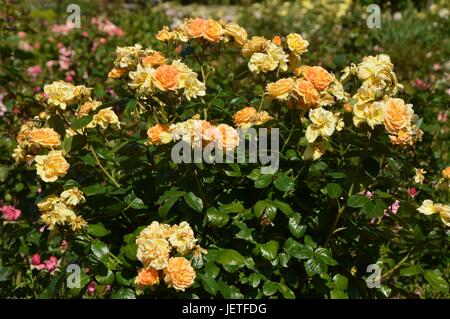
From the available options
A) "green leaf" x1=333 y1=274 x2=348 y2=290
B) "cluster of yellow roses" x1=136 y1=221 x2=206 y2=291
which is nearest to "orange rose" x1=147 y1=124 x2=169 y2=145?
"cluster of yellow roses" x1=136 y1=221 x2=206 y2=291

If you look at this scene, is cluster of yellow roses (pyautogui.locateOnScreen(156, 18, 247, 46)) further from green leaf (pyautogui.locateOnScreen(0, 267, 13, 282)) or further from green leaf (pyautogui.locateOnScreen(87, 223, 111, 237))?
green leaf (pyautogui.locateOnScreen(0, 267, 13, 282))

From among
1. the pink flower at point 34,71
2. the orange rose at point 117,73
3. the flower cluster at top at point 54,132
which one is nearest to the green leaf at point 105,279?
the flower cluster at top at point 54,132

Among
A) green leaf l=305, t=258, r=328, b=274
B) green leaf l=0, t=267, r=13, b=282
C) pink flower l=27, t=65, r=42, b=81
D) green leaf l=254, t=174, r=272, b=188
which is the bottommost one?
pink flower l=27, t=65, r=42, b=81

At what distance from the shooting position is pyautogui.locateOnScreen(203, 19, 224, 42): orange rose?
7.64 ft

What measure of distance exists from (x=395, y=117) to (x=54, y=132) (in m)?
1.06

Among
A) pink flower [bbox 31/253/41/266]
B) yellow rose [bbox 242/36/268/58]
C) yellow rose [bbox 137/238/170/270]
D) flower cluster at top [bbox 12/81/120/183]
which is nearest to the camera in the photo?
yellow rose [bbox 137/238/170/270]

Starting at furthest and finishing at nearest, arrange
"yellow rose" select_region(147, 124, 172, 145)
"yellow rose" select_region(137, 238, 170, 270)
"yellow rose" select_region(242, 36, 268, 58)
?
"yellow rose" select_region(242, 36, 268, 58)
"yellow rose" select_region(147, 124, 172, 145)
"yellow rose" select_region(137, 238, 170, 270)

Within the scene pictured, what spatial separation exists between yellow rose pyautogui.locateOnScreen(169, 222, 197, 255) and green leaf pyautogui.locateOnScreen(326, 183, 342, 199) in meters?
0.47

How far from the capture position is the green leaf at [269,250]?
218 centimetres

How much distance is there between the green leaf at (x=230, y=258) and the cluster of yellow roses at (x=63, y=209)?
44 centimetres

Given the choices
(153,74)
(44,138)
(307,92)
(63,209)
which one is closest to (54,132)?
(44,138)
